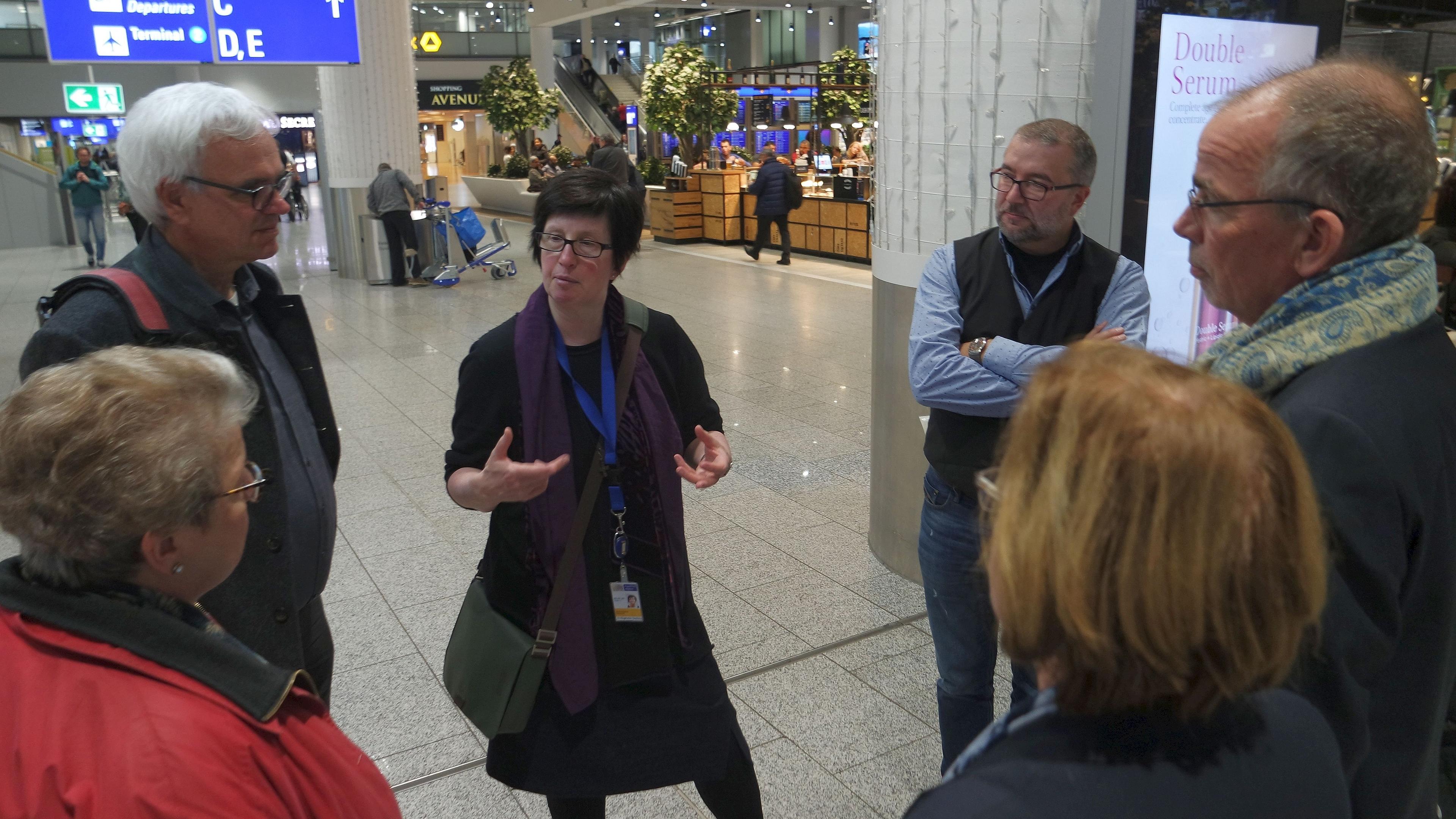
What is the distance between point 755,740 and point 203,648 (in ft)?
6.65

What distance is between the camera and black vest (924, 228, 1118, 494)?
2.24 metres

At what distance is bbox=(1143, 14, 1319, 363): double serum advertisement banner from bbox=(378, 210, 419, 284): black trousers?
33.2 ft

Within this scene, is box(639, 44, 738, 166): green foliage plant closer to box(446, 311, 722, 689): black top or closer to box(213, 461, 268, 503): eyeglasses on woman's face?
box(446, 311, 722, 689): black top

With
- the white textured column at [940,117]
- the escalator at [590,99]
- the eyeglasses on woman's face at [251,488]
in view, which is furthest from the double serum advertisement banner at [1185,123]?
the escalator at [590,99]

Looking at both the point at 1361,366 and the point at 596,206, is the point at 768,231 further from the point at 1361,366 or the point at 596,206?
the point at 1361,366

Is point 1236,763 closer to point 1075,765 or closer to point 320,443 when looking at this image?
point 1075,765

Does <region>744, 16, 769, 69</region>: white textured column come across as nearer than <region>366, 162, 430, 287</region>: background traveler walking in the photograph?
No

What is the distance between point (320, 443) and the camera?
2.05 meters

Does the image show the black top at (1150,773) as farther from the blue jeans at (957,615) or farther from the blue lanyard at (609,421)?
the blue jeans at (957,615)

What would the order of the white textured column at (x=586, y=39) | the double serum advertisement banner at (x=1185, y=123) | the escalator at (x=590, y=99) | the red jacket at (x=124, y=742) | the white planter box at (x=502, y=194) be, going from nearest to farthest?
the red jacket at (x=124, y=742) < the double serum advertisement banner at (x=1185, y=123) < the white planter box at (x=502, y=194) < the white textured column at (x=586, y=39) < the escalator at (x=590, y=99)

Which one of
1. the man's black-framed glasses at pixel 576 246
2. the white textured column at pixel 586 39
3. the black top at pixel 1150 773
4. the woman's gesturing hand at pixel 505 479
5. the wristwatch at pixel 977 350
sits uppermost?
the white textured column at pixel 586 39

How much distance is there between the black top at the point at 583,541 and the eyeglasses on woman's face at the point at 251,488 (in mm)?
592

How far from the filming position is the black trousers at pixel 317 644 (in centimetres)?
203

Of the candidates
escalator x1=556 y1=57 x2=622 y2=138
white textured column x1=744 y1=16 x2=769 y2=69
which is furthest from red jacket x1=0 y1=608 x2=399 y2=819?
white textured column x1=744 y1=16 x2=769 y2=69
